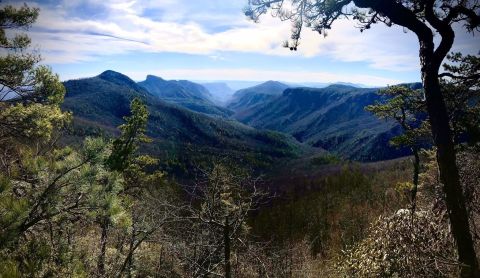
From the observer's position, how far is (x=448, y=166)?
658 cm

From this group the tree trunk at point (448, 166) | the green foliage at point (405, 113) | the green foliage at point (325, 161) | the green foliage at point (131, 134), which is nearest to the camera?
the tree trunk at point (448, 166)

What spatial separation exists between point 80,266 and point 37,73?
9466mm

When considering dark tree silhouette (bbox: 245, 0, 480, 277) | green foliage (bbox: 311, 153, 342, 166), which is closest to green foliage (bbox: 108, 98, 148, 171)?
dark tree silhouette (bbox: 245, 0, 480, 277)

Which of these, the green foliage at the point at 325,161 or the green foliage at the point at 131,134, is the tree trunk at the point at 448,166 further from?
the green foliage at the point at 325,161

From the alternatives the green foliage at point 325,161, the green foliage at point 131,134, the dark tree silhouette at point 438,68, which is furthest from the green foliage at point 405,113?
the green foliage at point 325,161

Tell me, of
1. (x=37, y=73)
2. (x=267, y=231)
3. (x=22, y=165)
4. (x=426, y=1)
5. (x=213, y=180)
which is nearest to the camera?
(x=22, y=165)

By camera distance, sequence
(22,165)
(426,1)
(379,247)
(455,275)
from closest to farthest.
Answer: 1. (22,165)
2. (426,1)
3. (455,275)
4. (379,247)

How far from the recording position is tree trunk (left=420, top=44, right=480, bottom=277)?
6.29m

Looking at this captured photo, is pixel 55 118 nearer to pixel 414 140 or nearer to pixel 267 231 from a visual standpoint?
pixel 414 140

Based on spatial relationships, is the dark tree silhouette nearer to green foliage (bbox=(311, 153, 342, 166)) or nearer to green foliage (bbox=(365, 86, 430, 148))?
green foliage (bbox=(365, 86, 430, 148))

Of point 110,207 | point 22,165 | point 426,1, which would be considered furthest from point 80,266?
point 426,1

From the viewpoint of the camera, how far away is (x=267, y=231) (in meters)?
66.8

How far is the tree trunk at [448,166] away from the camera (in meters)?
6.29

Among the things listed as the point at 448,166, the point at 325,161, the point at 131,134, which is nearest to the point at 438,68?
the point at 448,166
